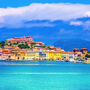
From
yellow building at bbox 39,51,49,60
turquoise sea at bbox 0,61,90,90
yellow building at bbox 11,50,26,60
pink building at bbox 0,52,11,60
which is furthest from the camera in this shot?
pink building at bbox 0,52,11,60

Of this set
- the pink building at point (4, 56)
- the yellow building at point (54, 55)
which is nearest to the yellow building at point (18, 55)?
the pink building at point (4, 56)

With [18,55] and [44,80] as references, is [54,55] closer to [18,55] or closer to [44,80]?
[18,55]

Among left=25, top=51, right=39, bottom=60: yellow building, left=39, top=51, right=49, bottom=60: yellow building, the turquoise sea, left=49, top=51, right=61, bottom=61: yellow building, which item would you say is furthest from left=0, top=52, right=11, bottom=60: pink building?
the turquoise sea

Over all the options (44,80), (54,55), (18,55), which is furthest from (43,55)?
(44,80)

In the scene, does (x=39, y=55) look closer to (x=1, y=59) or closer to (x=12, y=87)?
(x=1, y=59)

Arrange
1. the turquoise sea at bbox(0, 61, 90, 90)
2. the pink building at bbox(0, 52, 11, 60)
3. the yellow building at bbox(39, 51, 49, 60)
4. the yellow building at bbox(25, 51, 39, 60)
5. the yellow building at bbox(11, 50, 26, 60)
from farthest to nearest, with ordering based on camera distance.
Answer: the pink building at bbox(0, 52, 11, 60) → the yellow building at bbox(11, 50, 26, 60) → the yellow building at bbox(39, 51, 49, 60) → the yellow building at bbox(25, 51, 39, 60) → the turquoise sea at bbox(0, 61, 90, 90)

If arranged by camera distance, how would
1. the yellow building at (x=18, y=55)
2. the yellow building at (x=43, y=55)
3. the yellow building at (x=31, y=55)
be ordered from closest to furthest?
the yellow building at (x=31, y=55), the yellow building at (x=43, y=55), the yellow building at (x=18, y=55)

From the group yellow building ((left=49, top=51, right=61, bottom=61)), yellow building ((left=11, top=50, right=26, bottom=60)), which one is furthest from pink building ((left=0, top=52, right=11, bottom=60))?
yellow building ((left=49, top=51, right=61, bottom=61))

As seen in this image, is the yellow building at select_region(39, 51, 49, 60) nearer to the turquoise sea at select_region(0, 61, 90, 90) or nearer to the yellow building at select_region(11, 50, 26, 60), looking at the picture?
the yellow building at select_region(11, 50, 26, 60)

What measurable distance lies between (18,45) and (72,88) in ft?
280

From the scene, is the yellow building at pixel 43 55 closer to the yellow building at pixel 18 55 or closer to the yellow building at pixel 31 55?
the yellow building at pixel 31 55

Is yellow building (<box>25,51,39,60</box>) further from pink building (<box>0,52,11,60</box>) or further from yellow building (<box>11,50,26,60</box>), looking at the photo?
pink building (<box>0,52,11,60</box>)

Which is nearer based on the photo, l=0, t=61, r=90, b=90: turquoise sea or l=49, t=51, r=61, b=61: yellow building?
l=0, t=61, r=90, b=90: turquoise sea

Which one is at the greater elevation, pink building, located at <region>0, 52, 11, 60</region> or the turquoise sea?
pink building, located at <region>0, 52, 11, 60</region>
